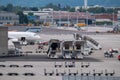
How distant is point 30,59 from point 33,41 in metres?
27.9

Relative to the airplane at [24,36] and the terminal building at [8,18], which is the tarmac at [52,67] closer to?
the airplane at [24,36]

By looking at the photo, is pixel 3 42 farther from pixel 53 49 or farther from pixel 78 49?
pixel 78 49

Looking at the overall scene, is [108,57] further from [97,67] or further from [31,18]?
[31,18]

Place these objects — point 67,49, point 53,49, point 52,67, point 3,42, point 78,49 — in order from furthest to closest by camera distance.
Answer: point 53,49
point 3,42
point 67,49
point 78,49
point 52,67

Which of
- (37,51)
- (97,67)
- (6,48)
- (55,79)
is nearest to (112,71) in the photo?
(97,67)

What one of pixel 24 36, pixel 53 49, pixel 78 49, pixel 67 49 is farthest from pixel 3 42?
pixel 24 36

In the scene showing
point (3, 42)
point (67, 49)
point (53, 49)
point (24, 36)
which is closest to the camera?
point (67, 49)

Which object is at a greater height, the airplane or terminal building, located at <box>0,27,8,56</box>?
terminal building, located at <box>0,27,8,56</box>

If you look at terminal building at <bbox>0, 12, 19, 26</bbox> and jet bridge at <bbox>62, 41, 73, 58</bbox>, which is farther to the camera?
terminal building at <bbox>0, 12, 19, 26</bbox>

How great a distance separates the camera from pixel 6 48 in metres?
55.2

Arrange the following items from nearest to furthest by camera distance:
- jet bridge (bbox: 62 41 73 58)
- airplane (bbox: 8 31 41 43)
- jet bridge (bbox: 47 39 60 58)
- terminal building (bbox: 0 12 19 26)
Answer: jet bridge (bbox: 62 41 73 58) → jet bridge (bbox: 47 39 60 58) → airplane (bbox: 8 31 41 43) → terminal building (bbox: 0 12 19 26)

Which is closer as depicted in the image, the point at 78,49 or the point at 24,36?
the point at 78,49

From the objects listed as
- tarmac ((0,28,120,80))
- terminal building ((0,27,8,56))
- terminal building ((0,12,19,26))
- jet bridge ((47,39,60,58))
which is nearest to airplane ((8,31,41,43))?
terminal building ((0,27,8,56))

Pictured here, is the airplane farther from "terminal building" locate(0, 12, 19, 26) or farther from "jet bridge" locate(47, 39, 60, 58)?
"terminal building" locate(0, 12, 19, 26)
